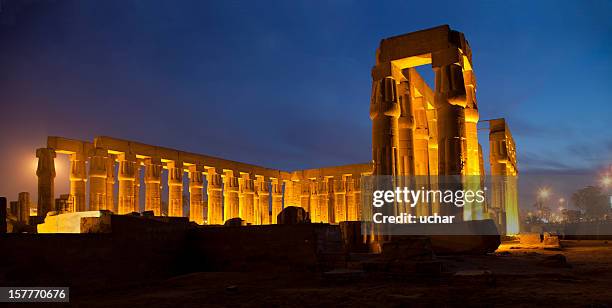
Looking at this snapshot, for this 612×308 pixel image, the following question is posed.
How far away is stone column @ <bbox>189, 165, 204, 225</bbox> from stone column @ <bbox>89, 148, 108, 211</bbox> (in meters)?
7.20

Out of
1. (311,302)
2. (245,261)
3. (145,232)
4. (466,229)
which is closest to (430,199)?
(466,229)

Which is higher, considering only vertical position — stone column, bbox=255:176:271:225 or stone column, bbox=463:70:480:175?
stone column, bbox=463:70:480:175

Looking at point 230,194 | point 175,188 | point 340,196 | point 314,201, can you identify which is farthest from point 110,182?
point 340,196

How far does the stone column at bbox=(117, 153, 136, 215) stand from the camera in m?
29.4

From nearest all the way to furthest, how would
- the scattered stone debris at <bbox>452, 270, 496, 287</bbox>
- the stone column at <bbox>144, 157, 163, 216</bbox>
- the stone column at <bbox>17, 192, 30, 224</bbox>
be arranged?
the scattered stone debris at <bbox>452, 270, 496, 287</bbox> → the stone column at <bbox>17, 192, 30, 224</bbox> → the stone column at <bbox>144, 157, 163, 216</bbox>

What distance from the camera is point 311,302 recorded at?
782 centimetres

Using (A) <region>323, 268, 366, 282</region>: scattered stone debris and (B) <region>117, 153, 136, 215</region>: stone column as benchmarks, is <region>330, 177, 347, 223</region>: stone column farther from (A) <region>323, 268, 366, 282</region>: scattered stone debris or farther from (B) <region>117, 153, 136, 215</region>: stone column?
(A) <region>323, 268, 366, 282</region>: scattered stone debris

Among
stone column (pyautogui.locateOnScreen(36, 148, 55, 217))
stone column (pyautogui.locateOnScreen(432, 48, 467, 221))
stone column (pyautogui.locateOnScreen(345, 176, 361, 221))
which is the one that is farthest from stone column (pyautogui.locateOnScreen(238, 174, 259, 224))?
stone column (pyautogui.locateOnScreen(432, 48, 467, 221))

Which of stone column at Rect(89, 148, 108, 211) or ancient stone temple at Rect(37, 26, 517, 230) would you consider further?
stone column at Rect(89, 148, 108, 211)

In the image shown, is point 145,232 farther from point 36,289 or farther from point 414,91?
point 414,91

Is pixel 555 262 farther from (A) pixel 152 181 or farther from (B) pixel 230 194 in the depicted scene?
(B) pixel 230 194

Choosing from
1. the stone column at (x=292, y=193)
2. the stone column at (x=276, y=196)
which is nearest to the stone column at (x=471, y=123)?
the stone column at (x=276, y=196)

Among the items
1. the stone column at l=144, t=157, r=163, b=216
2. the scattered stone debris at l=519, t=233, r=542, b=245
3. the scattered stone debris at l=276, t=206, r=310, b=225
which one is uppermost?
the stone column at l=144, t=157, r=163, b=216

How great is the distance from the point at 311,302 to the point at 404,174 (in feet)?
43.5
